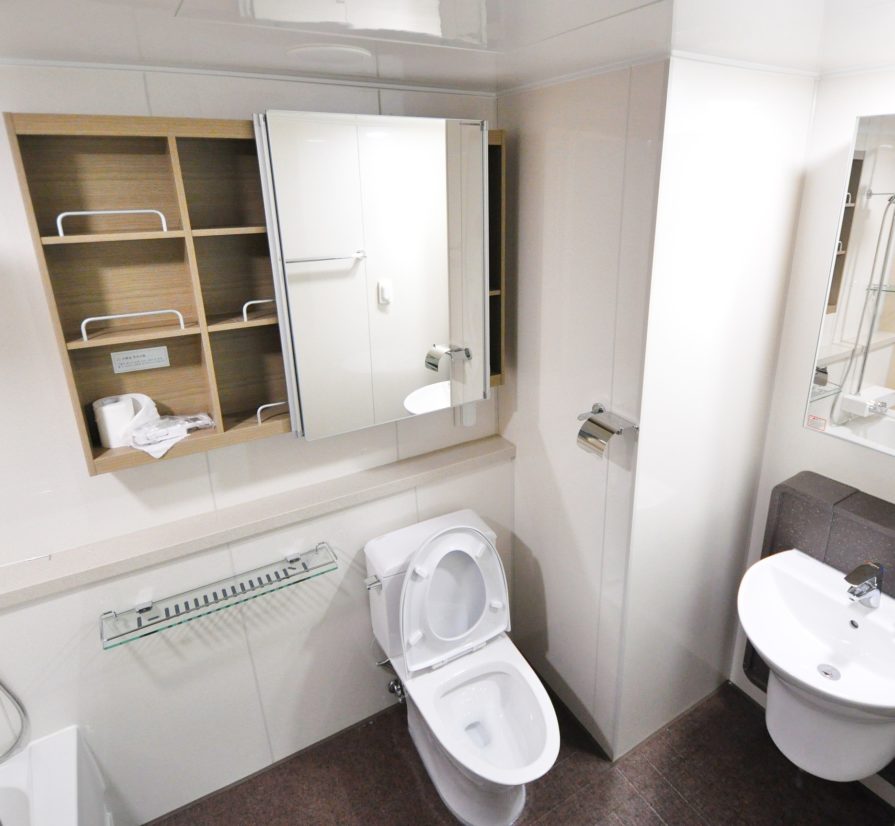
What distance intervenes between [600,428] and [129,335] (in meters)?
1.21

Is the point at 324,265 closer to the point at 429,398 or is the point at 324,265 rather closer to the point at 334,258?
the point at 334,258

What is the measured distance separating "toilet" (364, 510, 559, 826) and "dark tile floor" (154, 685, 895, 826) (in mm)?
144

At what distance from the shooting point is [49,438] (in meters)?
1.51

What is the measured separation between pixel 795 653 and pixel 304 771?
5.17 ft

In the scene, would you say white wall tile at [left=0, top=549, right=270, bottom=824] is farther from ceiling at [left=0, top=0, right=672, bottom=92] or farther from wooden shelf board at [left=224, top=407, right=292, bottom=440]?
ceiling at [left=0, top=0, right=672, bottom=92]

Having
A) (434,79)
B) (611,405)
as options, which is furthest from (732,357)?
(434,79)

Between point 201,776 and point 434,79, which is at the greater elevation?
point 434,79

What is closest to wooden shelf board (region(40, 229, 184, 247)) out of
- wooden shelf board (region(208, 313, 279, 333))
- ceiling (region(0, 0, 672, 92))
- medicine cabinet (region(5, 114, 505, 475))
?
A: medicine cabinet (region(5, 114, 505, 475))

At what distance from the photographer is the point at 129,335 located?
1434 millimetres

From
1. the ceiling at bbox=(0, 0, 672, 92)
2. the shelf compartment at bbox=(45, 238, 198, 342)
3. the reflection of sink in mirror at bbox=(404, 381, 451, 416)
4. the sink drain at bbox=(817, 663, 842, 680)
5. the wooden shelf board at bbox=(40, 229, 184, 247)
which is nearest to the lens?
the ceiling at bbox=(0, 0, 672, 92)

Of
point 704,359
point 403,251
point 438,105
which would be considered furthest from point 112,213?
point 704,359

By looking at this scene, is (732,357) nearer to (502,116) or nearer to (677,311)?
(677,311)

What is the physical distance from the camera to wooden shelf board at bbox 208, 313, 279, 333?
1.53m

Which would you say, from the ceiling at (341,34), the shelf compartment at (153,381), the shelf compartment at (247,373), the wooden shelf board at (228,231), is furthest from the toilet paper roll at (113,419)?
the ceiling at (341,34)
